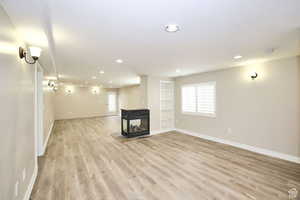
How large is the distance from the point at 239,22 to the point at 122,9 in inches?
56.6

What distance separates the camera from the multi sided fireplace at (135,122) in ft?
16.9

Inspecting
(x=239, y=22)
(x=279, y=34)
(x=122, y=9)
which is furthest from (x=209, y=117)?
(x=122, y=9)

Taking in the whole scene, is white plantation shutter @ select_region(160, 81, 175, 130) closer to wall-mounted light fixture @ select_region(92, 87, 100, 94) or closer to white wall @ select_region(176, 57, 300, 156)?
white wall @ select_region(176, 57, 300, 156)

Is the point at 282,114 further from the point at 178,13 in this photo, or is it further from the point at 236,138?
the point at 178,13

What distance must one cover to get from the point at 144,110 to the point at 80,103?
6.31 m

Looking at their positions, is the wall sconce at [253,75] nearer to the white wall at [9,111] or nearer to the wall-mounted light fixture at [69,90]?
the white wall at [9,111]

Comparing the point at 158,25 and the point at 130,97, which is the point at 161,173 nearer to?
the point at 158,25

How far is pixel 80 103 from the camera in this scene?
31.7 feet

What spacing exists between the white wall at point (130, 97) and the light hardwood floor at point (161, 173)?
5.76m

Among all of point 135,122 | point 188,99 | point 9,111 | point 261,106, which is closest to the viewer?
point 9,111

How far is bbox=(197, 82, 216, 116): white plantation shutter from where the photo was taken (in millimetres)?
4758

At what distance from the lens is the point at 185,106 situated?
226 inches

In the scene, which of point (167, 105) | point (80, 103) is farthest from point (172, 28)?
point (80, 103)

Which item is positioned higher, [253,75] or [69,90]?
[69,90]
